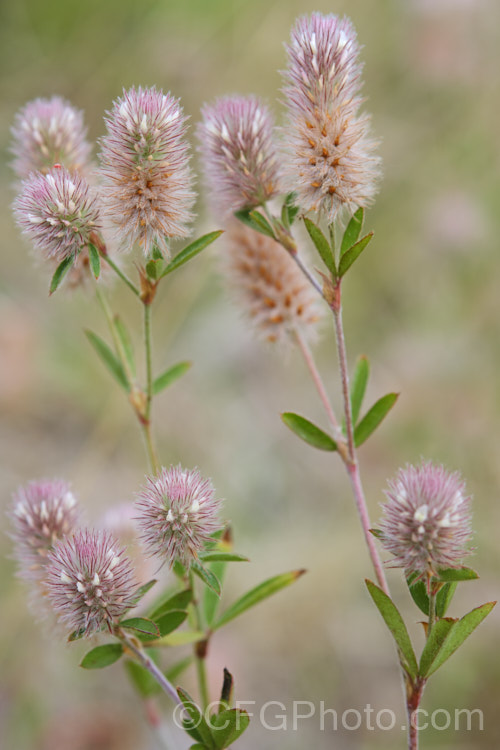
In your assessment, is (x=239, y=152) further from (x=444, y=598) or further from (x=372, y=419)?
(x=444, y=598)

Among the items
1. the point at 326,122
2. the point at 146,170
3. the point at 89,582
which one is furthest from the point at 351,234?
the point at 89,582

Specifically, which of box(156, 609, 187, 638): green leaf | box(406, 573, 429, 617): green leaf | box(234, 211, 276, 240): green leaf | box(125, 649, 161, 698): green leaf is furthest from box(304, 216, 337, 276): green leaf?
box(125, 649, 161, 698): green leaf

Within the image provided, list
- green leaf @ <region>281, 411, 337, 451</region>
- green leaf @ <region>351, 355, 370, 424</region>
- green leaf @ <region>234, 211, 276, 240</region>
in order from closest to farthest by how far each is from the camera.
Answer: green leaf @ <region>234, 211, 276, 240</region>, green leaf @ <region>281, 411, 337, 451</region>, green leaf @ <region>351, 355, 370, 424</region>

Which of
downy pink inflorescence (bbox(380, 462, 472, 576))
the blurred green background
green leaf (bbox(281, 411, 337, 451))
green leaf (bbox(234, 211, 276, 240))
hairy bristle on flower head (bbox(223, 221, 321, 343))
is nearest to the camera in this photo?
downy pink inflorescence (bbox(380, 462, 472, 576))

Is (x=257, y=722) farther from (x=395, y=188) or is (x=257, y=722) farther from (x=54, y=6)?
(x=54, y=6)

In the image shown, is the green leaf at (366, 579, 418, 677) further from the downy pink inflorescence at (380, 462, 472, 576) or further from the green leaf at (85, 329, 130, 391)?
the green leaf at (85, 329, 130, 391)
